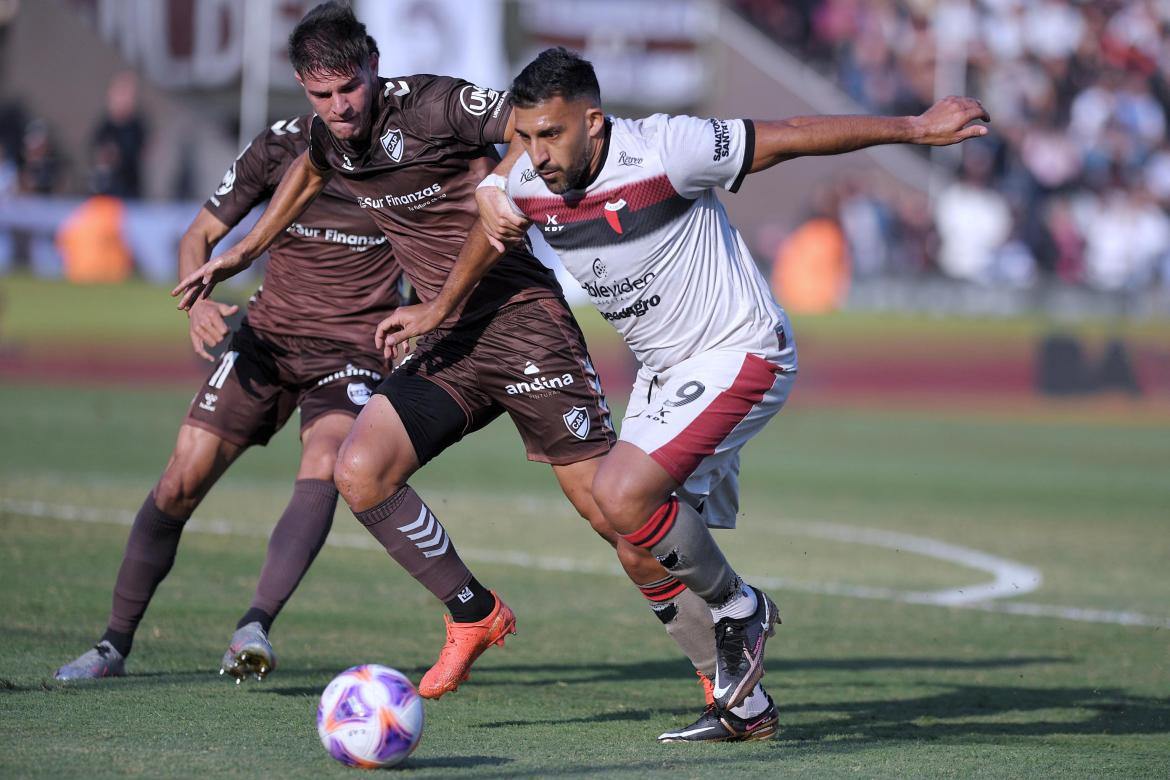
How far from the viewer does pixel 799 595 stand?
9570 millimetres

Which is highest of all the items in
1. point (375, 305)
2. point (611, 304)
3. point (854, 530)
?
point (611, 304)

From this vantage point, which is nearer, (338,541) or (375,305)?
(375,305)

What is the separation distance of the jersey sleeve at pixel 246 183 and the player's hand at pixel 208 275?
1.91ft

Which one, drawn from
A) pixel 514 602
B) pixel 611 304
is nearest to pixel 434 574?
pixel 611 304

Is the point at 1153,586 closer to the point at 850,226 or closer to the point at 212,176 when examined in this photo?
the point at 850,226

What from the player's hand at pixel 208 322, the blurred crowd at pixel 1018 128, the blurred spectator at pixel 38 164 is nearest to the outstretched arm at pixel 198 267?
the player's hand at pixel 208 322

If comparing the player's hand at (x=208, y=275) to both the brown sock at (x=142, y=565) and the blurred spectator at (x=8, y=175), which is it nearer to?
the brown sock at (x=142, y=565)

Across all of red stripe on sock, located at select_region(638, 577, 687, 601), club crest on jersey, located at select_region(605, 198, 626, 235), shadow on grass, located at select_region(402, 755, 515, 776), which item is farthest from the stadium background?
club crest on jersey, located at select_region(605, 198, 626, 235)

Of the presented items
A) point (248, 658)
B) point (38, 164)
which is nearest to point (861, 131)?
point (248, 658)

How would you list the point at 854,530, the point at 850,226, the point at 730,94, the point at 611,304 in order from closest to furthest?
1. the point at 611,304
2. the point at 854,530
3. the point at 850,226
4. the point at 730,94

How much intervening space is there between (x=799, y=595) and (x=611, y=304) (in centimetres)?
421

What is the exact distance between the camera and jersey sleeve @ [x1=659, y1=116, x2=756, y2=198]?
5480mm

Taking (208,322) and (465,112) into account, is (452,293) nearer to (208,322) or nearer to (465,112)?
(465,112)

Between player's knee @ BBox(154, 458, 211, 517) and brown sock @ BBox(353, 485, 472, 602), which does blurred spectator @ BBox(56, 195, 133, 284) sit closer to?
player's knee @ BBox(154, 458, 211, 517)
